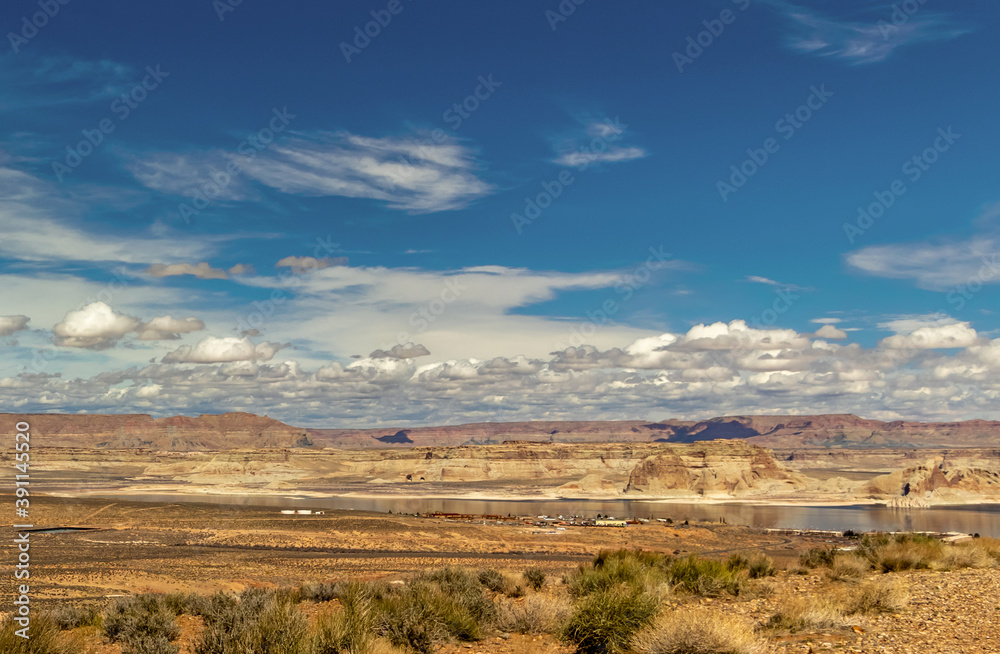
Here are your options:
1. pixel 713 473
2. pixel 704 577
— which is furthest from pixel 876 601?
pixel 713 473

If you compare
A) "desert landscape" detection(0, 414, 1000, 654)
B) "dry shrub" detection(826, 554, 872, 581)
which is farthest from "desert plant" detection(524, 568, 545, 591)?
"dry shrub" detection(826, 554, 872, 581)

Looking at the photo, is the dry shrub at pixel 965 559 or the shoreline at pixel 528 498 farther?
the shoreline at pixel 528 498

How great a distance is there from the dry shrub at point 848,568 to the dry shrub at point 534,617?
24.7 feet

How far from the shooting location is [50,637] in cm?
1105

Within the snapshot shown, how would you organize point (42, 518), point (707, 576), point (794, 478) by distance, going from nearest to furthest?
point (707, 576) < point (42, 518) < point (794, 478)

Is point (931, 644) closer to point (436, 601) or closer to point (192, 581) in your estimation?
point (436, 601)

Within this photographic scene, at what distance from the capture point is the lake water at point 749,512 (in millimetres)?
85438

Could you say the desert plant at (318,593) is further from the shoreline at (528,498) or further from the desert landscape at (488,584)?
the shoreline at (528,498)

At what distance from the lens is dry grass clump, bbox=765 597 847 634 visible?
38.3 feet

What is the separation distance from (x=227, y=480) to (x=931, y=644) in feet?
632

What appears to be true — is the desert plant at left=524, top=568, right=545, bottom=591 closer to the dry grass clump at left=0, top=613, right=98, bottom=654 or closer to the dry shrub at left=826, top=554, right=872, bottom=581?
the dry shrub at left=826, top=554, right=872, bottom=581

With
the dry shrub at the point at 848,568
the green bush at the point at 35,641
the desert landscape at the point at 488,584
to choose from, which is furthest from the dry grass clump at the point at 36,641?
the dry shrub at the point at 848,568

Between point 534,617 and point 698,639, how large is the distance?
5.86 metres

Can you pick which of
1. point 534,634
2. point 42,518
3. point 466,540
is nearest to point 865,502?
point 466,540
